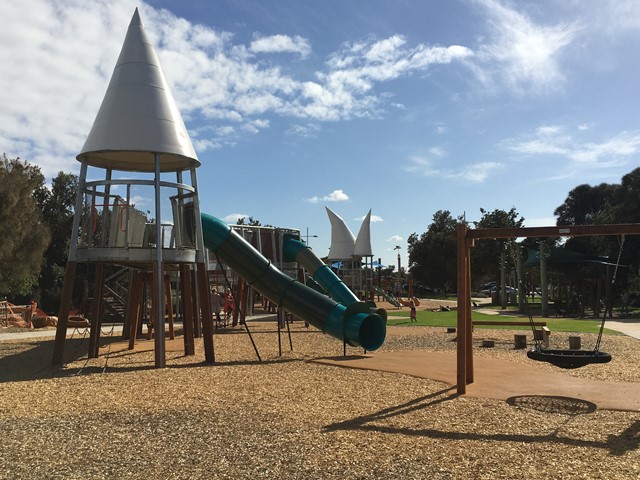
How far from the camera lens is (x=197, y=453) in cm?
609

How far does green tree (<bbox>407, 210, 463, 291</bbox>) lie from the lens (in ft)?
247

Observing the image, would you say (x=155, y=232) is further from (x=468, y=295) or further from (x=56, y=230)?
(x=56, y=230)

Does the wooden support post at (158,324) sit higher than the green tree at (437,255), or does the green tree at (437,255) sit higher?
the green tree at (437,255)

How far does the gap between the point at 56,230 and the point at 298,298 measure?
35681mm

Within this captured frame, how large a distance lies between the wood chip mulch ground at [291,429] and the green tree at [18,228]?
69.9ft

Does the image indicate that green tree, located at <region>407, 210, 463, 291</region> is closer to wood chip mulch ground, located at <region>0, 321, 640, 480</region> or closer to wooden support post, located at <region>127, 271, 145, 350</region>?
wooden support post, located at <region>127, 271, 145, 350</region>

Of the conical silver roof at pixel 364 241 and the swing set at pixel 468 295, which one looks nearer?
the swing set at pixel 468 295

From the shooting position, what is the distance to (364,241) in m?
50.9

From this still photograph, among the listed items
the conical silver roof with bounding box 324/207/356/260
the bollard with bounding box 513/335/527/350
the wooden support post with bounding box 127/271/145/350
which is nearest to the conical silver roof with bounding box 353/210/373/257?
the conical silver roof with bounding box 324/207/356/260

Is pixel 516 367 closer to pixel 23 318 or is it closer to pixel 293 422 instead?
pixel 293 422

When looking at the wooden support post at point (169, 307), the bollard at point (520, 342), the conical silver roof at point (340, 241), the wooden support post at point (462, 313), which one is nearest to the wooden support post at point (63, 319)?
the wooden support post at point (169, 307)

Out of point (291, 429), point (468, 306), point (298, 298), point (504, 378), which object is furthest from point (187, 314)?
point (291, 429)

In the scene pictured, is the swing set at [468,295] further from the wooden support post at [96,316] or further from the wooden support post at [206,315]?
the wooden support post at [96,316]

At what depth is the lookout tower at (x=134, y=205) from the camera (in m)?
13.2
